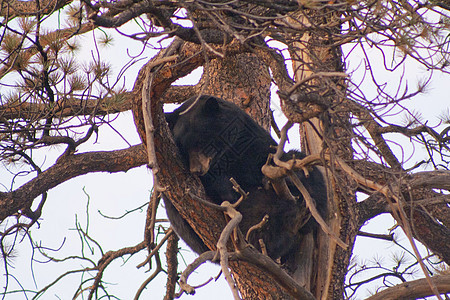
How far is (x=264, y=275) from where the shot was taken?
3.19 m

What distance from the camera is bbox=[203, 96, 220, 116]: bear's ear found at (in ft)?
12.2

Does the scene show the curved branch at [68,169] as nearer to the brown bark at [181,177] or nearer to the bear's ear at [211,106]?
the bear's ear at [211,106]

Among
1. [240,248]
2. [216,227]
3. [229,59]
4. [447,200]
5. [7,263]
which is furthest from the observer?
[229,59]

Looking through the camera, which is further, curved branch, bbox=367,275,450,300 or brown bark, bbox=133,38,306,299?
curved branch, bbox=367,275,450,300

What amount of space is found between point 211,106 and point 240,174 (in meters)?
0.56

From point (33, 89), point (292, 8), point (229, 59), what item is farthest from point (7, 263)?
point (292, 8)

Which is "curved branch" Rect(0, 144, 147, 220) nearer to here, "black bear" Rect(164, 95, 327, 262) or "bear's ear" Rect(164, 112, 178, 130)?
"bear's ear" Rect(164, 112, 178, 130)

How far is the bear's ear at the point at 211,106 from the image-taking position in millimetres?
3725

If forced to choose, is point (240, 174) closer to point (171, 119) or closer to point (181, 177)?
point (171, 119)

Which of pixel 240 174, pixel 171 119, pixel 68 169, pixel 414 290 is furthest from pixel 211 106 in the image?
pixel 414 290

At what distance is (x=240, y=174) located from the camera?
3.76 meters

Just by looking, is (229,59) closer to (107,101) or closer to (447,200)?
(107,101)

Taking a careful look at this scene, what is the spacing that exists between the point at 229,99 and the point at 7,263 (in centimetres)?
236

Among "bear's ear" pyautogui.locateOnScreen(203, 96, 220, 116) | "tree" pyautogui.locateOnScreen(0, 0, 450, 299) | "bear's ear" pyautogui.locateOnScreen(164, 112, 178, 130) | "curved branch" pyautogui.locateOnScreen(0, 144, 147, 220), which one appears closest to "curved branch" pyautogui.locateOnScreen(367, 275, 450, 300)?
"tree" pyautogui.locateOnScreen(0, 0, 450, 299)
